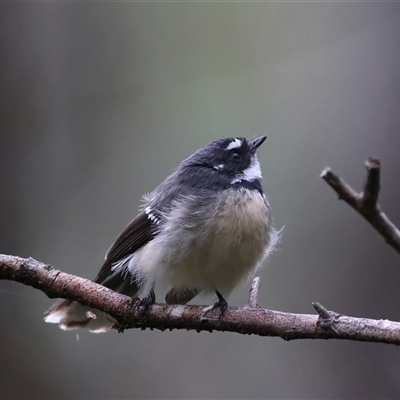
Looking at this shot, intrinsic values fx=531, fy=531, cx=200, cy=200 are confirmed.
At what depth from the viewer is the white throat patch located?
327cm

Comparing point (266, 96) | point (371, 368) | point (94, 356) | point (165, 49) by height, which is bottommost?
point (371, 368)

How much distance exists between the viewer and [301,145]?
5559mm

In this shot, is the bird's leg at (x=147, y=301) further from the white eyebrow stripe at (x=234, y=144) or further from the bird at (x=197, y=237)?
the white eyebrow stripe at (x=234, y=144)

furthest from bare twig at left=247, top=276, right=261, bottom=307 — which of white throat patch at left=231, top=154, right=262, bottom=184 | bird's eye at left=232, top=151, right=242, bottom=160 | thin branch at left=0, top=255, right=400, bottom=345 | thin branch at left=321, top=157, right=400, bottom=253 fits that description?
thin branch at left=321, top=157, right=400, bottom=253

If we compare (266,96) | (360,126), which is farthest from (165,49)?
(360,126)

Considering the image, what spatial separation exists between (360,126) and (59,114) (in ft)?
10.8

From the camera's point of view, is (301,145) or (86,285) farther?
(301,145)

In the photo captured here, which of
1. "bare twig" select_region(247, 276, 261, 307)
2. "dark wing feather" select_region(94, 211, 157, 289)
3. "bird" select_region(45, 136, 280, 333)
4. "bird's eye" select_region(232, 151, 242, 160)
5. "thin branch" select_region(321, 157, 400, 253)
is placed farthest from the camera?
"bird's eye" select_region(232, 151, 242, 160)

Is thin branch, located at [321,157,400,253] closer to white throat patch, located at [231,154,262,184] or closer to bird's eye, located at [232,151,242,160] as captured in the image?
white throat patch, located at [231,154,262,184]

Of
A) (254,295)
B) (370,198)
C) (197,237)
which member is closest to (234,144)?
(197,237)

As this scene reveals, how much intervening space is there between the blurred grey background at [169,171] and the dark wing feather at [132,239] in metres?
2.05

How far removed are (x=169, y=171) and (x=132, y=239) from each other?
225 centimetres

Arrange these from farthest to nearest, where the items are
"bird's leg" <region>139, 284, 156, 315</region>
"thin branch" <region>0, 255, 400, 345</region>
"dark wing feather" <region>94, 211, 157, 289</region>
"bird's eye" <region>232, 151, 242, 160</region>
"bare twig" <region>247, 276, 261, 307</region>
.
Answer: "bird's eye" <region>232, 151, 242, 160</region>, "dark wing feather" <region>94, 211, 157, 289</region>, "bird's leg" <region>139, 284, 156, 315</region>, "bare twig" <region>247, 276, 261, 307</region>, "thin branch" <region>0, 255, 400, 345</region>

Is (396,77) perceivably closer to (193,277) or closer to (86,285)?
(193,277)
